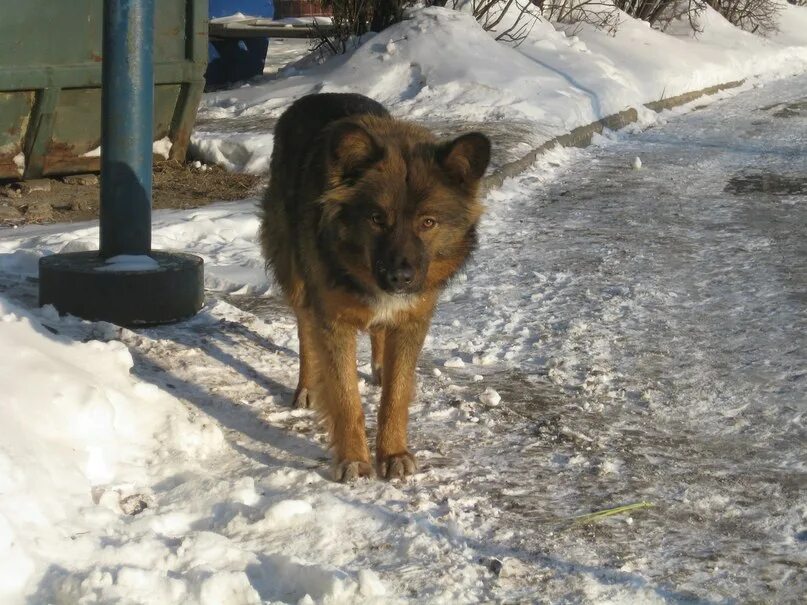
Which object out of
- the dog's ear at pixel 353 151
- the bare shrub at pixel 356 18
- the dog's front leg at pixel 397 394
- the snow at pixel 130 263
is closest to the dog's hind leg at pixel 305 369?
the dog's front leg at pixel 397 394

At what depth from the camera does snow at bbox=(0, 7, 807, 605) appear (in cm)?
341

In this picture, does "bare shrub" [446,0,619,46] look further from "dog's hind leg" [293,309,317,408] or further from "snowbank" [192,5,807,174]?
"dog's hind leg" [293,309,317,408]

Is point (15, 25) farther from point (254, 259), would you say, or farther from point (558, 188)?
point (558, 188)

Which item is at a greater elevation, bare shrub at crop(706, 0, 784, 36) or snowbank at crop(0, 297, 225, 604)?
bare shrub at crop(706, 0, 784, 36)

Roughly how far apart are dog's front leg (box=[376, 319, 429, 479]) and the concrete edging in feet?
10.6

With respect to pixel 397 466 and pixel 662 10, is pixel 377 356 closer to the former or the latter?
pixel 397 466

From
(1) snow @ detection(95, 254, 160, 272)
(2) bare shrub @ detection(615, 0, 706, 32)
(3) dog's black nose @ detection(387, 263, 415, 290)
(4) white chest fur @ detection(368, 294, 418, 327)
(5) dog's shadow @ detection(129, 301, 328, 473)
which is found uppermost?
(2) bare shrub @ detection(615, 0, 706, 32)

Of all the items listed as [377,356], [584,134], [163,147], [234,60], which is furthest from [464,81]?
[377,356]

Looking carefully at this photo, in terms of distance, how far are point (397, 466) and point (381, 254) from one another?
0.86m

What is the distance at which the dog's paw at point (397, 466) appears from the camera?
431cm

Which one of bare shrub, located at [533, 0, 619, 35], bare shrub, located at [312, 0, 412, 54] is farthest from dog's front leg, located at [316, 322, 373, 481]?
bare shrub, located at [533, 0, 619, 35]

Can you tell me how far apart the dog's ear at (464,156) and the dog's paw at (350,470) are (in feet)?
4.28

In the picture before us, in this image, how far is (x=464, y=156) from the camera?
4.63 m

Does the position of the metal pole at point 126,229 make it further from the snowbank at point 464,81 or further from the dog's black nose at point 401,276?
the snowbank at point 464,81
